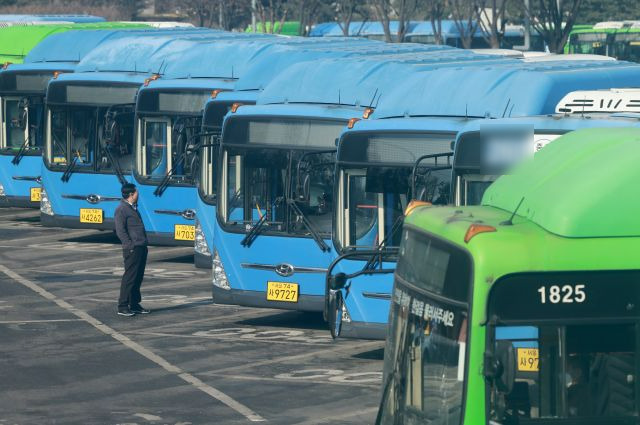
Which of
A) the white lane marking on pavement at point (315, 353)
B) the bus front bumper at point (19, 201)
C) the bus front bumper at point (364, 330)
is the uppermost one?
the bus front bumper at point (364, 330)

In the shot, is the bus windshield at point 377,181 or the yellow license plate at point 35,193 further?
the yellow license plate at point 35,193

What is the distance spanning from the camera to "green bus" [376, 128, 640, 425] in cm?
789

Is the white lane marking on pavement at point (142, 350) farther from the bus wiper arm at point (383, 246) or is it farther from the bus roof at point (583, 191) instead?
the bus roof at point (583, 191)

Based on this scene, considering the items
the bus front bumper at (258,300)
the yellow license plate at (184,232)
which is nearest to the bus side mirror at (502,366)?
the bus front bumper at (258,300)

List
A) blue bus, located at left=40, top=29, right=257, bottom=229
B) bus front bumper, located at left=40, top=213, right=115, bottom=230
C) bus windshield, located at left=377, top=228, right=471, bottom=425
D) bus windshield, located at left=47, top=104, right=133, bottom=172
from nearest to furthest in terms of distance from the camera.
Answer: bus windshield, located at left=377, top=228, right=471, bottom=425
bus windshield, located at left=47, top=104, right=133, bottom=172
blue bus, located at left=40, top=29, right=257, bottom=229
bus front bumper, located at left=40, top=213, right=115, bottom=230

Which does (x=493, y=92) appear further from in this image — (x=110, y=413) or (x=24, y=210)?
(x=24, y=210)

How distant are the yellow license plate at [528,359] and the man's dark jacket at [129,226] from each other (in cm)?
1141

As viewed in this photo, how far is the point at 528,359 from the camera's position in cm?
792

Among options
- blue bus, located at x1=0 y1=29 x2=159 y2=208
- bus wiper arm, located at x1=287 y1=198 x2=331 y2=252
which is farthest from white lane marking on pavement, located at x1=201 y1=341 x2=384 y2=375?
blue bus, located at x1=0 y1=29 x2=159 y2=208

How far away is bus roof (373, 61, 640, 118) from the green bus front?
7176 mm

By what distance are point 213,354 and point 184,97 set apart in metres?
7.05

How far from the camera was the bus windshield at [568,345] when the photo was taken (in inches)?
311

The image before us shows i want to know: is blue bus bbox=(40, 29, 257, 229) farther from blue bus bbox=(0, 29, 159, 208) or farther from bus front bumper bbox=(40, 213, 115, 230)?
blue bus bbox=(0, 29, 159, 208)

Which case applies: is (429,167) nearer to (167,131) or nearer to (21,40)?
(167,131)
